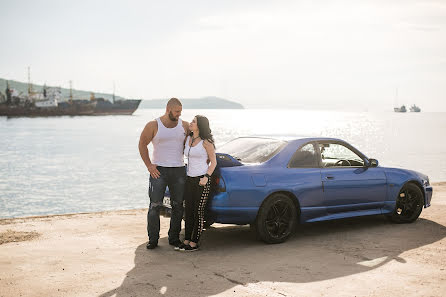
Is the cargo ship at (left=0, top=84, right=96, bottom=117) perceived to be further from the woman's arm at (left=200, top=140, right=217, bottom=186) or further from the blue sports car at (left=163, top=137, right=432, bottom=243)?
the woman's arm at (left=200, top=140, right=217, bottom=186)

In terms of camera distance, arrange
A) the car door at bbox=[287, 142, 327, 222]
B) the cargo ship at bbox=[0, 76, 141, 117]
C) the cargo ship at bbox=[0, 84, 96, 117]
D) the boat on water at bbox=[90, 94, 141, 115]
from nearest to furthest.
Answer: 1. the car door at bbox=[287, 142, 327, 222]
2. the cargo ship at bbox=[0, 84, 96, 117]
3. the cargo ship at bbox=[0, 76, 141, 117]
4. the boat on water at bbox=[90, 94, 141, 115]

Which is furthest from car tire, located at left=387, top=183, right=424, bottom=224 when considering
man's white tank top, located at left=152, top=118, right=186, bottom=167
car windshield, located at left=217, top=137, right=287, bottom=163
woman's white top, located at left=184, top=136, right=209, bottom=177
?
man's white tank top, located at left=152, top=118, right=186, bottom=167

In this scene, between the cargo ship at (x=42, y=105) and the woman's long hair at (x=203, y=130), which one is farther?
the cargo ship at (x=42, y=105)

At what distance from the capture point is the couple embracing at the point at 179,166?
20.1 ft

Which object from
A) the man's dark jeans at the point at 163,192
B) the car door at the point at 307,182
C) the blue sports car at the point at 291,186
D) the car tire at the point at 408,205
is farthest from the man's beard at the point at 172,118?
the car tire at the point at 408,205

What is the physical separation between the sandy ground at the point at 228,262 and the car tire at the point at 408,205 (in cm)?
16

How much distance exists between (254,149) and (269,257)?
5.22 feet

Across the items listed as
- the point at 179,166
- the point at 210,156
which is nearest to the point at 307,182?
the point at 210,156

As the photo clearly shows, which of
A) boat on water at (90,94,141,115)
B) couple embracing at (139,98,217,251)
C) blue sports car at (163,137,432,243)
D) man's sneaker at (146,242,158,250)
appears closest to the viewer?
couple embracing at (139,98,217,251)

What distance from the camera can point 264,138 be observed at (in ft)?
23.4

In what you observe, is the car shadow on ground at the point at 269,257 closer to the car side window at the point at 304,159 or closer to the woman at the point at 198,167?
the woman at the point at 198,167

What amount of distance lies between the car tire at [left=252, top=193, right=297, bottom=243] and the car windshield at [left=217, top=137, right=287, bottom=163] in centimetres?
58

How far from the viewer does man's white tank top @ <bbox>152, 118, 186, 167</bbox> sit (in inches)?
244

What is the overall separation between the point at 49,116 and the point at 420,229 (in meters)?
182
